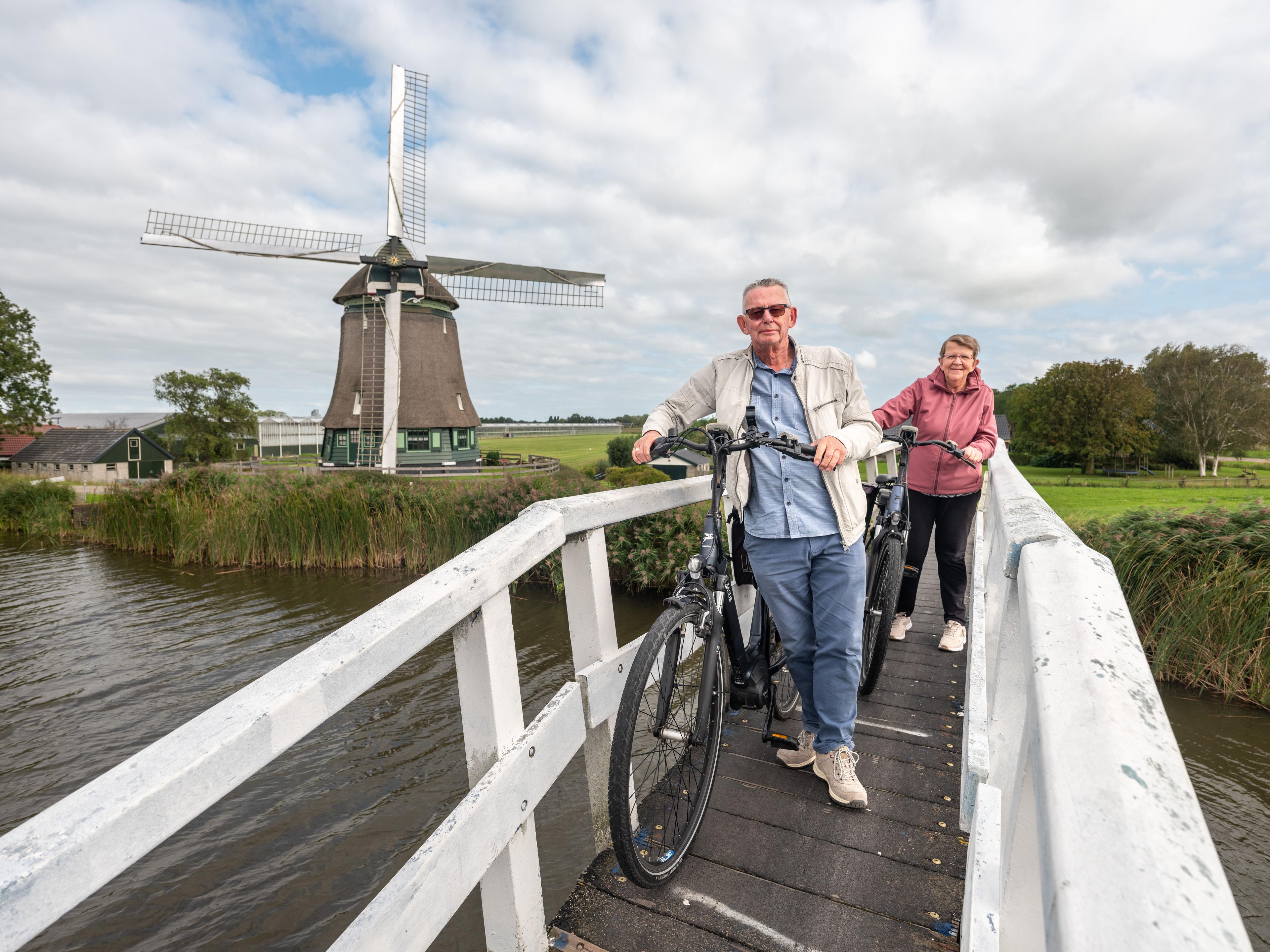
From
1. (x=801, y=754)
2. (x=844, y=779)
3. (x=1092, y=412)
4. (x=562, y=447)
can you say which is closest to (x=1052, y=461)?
(x=1092, y=412)

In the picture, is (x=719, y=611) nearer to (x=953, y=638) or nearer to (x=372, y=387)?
(x=953, y=638)

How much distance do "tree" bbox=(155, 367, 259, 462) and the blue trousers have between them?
A: 50903mm

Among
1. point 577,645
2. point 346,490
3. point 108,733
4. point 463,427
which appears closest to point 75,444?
point 463,427

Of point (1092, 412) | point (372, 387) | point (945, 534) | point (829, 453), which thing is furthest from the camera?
point (1092, 412)

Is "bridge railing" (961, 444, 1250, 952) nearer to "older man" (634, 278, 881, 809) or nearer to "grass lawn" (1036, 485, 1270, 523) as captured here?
"older man" (634, 278, 881, 809)

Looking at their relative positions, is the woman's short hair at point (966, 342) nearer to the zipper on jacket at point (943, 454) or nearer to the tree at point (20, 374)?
the zipper on jacket at point (943, 454)

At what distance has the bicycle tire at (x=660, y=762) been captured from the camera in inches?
81.1

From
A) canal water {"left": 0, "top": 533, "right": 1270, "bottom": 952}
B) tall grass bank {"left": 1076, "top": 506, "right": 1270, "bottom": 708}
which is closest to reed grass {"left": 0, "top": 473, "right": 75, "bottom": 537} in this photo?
canal water {"left": 0, "top": 533, "right": 1270, "bottom": 952}

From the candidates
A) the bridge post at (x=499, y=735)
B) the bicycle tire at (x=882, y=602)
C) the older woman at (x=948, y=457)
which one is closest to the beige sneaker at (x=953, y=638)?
the older woman at (x=948, y=457)

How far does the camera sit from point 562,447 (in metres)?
55.9

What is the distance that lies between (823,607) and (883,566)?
3.83ft

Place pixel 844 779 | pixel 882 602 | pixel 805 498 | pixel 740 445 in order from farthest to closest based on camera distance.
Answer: pixel 882 602, pixel 844 779, pixel 805 498, pixel 740 445

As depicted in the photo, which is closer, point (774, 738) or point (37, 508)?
point (774, 738)

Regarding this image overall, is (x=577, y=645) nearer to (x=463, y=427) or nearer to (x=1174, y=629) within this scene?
(x=1174, y=629)
